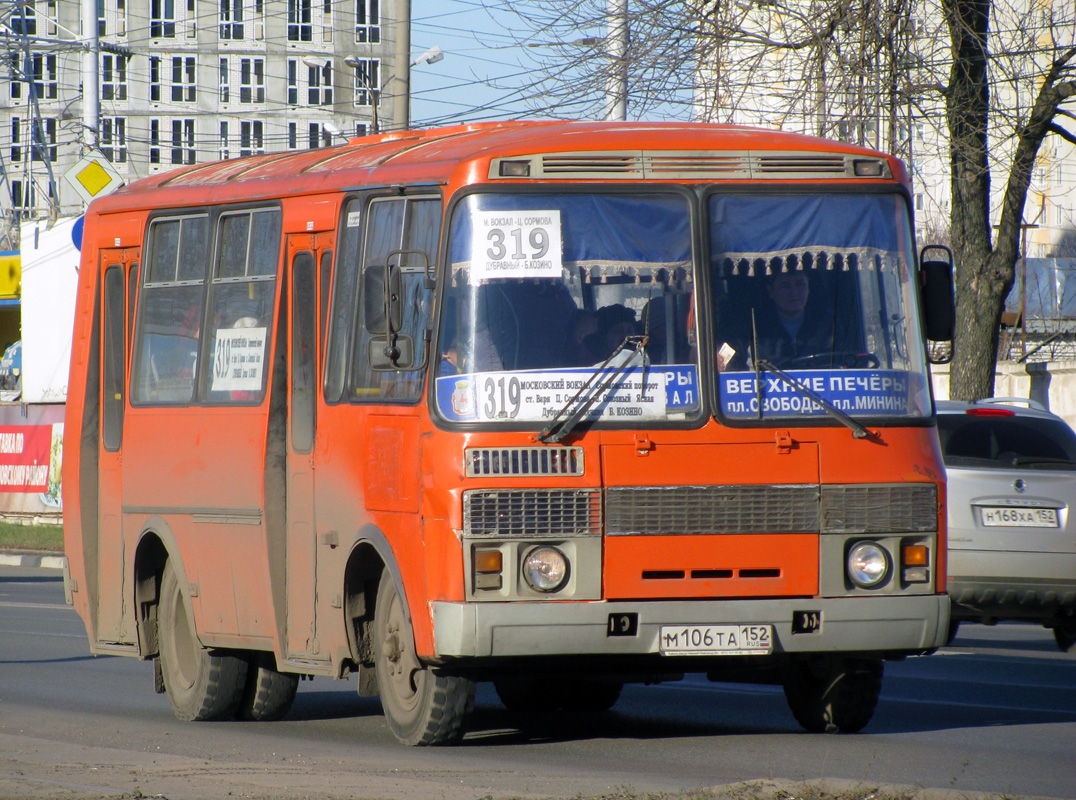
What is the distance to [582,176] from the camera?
7906 millimetres

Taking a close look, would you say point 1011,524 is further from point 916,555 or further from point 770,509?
point 770,509

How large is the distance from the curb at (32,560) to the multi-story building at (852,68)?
11.3 m

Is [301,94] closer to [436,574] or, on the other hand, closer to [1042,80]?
[1042,80]

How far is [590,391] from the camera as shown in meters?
7.66

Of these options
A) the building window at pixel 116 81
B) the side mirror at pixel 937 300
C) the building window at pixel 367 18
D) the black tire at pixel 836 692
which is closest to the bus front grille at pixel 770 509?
the side mirror at pixel 937 300

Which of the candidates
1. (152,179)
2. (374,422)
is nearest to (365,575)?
(374,422)

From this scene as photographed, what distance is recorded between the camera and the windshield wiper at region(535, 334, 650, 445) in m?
7.56

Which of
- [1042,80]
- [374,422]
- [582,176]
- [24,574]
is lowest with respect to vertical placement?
[24,574]

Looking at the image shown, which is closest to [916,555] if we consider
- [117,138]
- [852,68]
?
[852,68]

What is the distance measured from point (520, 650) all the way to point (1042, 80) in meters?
14.1

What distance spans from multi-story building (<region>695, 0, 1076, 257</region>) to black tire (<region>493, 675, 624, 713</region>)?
316 inches

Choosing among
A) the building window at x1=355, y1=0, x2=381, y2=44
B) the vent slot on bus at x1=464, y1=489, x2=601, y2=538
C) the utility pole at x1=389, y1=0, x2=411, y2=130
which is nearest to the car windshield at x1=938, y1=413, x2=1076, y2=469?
the vent slot on bus at x1=464, y1=489, x2=601, y2=538

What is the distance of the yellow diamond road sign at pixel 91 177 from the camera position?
17656 mm

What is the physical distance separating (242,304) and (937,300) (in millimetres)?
3647
